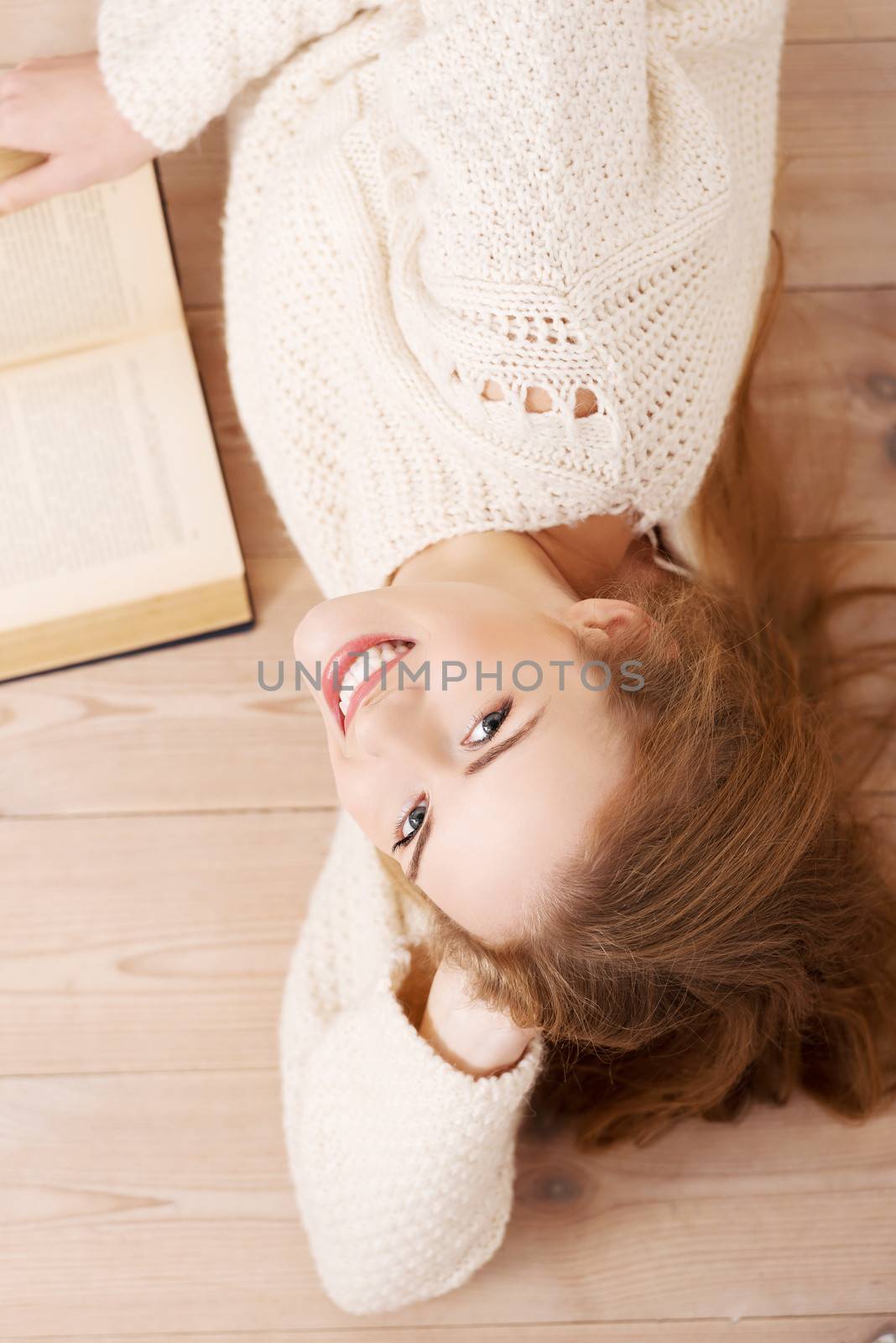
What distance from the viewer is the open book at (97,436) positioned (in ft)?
2.97

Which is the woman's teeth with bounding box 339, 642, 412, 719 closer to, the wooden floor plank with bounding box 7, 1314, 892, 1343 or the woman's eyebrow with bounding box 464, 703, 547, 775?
the woman's eyebrow with bounding box 464, 703, 547, 775

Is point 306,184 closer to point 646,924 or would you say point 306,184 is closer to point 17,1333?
point 646,924

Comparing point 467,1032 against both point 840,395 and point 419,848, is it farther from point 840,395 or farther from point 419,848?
point 840,395

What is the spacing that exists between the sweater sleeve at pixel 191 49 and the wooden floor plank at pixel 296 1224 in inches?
32.1

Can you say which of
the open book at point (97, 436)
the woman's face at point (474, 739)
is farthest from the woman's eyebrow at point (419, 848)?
the open book at point (97, 436)

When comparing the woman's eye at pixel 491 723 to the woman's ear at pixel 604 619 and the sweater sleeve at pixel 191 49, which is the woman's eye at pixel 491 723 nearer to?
the woman's ear at pixel 604 619

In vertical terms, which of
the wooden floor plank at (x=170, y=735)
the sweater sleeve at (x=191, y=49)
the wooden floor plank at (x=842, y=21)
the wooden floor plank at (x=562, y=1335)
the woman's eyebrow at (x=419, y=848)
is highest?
the sweater sleeve at (x=191, y=49)

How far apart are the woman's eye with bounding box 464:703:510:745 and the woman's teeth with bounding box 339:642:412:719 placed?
0.28ft

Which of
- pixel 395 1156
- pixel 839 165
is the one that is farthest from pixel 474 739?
pixel 839 165

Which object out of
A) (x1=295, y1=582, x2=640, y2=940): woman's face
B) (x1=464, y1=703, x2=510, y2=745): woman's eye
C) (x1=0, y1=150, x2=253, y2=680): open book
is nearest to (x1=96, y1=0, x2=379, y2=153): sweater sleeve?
(x1=0, y1=150, x2=253, y2=680): open book

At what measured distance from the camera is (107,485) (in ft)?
3.02

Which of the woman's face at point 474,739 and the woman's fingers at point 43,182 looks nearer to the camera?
the woman's face at point 474,739

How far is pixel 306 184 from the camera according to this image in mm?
800

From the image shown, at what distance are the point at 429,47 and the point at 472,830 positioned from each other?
1.78 ft
